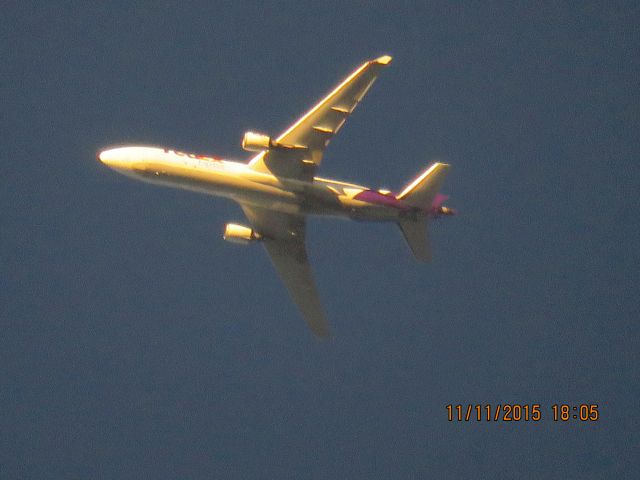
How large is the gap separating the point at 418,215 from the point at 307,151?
810cm

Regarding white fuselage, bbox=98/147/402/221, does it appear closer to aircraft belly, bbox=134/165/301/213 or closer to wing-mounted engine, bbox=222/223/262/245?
aircraft belly, bbox=134/165/301/213

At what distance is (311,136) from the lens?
56.8m

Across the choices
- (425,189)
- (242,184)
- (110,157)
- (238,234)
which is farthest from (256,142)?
(425,189)

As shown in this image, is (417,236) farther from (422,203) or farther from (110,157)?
(110,157)

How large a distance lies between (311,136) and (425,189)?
25.9 ft

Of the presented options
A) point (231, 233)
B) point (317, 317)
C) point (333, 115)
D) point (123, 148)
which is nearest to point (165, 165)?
point (123, 148)

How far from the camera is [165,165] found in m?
54.7

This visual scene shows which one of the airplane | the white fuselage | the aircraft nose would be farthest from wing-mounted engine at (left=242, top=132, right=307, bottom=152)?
the aircraft nose

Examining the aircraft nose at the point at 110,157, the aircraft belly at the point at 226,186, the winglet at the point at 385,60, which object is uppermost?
the winglet at the point at 385,60

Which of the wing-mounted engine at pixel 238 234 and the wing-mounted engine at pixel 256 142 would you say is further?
the wing-mounted engine at pixel 238 234

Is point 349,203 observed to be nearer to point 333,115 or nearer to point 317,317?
point 333,115

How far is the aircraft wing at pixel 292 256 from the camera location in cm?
5997

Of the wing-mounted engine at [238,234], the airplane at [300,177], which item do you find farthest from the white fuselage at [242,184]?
the wing-mounted engine at [238,234]

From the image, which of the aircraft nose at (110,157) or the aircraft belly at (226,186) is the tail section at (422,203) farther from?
the aircraft nose at (110,157)
